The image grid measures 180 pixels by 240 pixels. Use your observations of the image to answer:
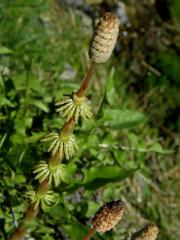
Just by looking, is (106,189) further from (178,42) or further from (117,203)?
(178,42)

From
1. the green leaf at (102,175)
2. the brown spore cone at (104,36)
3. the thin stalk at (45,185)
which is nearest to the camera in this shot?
the brown spore cone at (104,36)

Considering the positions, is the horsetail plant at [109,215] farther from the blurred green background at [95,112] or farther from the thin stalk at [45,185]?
the blurred green background at [95,112]

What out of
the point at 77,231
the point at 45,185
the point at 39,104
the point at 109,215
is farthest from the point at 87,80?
the point at 39,104

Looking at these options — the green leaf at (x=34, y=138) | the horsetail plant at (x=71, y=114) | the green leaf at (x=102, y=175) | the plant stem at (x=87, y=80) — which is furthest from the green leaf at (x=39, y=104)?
the plant stem at (x=87, y=80)

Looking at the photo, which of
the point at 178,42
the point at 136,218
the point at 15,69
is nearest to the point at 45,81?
the point at 15,69

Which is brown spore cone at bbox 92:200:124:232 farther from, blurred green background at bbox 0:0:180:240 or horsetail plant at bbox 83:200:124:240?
blurred green background at bbox 0:0:180:240

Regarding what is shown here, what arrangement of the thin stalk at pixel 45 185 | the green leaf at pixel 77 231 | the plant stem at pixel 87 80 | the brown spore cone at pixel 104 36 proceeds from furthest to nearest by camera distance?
the green leaf at pixel 77 231
the thin stalk at pixel 45 185
the plant stem at pixel 87 80
the brown spore cone at pixel 104 36

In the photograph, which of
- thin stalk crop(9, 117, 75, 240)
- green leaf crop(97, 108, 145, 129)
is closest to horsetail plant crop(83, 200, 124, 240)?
thin stalk crop(9, 117, 75, 240)
